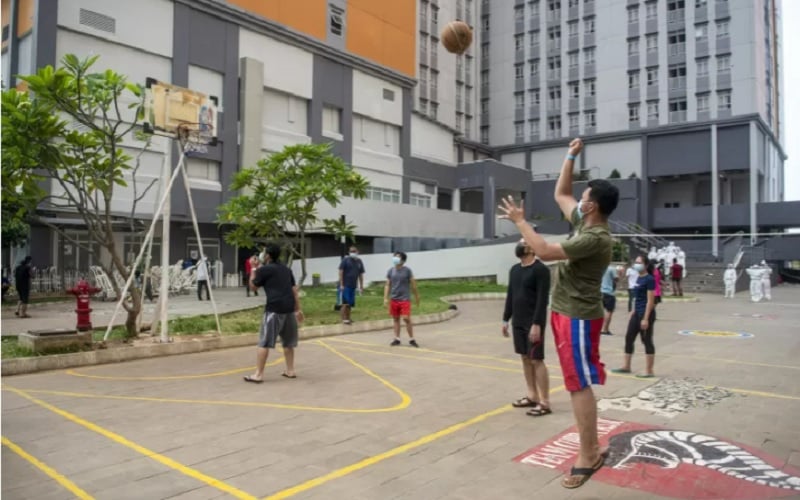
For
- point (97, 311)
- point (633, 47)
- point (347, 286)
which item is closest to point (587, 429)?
point (347, 286)

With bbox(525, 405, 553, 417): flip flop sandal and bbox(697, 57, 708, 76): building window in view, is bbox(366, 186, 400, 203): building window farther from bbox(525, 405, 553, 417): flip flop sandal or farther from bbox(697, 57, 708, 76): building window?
bbox(525, 405, 553, 417): flip flop sandal

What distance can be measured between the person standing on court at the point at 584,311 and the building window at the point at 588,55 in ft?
176

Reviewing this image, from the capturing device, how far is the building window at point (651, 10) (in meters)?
49.3

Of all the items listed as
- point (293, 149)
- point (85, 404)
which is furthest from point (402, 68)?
point (85, 404)

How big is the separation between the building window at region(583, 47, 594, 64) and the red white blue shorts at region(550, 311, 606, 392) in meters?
54.0

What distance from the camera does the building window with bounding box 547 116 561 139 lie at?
180 ft

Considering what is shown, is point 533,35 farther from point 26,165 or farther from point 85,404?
point 85,404

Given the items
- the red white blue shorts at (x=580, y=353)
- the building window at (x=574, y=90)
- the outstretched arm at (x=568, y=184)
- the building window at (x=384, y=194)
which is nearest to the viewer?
the red white blue shorts at (x=580, y=353)

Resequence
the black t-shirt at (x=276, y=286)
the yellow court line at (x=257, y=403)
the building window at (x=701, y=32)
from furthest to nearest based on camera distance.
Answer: the building window at (x=701, y=32) → the black t-shirt at (x=276, y=286) → the yellow court line at (x=257, y=403)

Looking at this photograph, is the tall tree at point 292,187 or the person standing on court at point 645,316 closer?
the person standing on court at point 645,316

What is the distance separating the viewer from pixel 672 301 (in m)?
25.9

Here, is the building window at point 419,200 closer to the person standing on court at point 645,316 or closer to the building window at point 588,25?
the building window at point 588,25

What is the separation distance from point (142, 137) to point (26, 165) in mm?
2187

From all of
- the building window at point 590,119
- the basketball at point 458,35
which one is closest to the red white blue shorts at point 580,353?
the basketball at point 458,35
